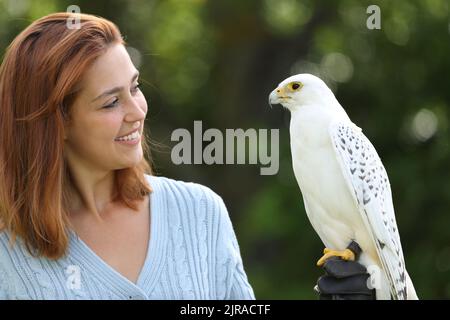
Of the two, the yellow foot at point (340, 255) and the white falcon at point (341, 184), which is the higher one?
the white falcon at point (341, 184)

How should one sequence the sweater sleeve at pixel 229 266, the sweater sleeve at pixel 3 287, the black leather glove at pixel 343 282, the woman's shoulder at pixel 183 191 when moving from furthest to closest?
the woman's shoulder at pixel 183 191, the sweater sleeve at pixel 229 266, the sweater sleeve at pixel 3 287, the black leather glove at pixel 343 282

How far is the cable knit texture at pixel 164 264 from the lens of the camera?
8.39 ft

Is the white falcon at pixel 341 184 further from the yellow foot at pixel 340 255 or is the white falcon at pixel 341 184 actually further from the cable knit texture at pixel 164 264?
the cable knit texture at pixel 164 264

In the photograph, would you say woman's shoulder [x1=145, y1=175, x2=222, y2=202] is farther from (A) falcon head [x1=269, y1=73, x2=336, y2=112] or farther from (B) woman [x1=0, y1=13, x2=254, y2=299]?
(A) falcon head [x1=269, y1=73, x2=336, y2=112]

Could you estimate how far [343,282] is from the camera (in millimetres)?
2355

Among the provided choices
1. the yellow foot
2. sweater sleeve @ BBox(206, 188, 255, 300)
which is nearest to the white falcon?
the yellow foot

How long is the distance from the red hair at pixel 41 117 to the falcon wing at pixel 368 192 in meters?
0.76

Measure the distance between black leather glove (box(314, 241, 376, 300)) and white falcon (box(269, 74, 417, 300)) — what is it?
0.05m

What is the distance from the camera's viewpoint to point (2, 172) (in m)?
2.63

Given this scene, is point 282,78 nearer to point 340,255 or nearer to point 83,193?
point 83,193

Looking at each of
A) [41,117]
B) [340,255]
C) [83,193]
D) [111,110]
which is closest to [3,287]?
[83,193]

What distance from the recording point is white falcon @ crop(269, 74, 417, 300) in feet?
8.04

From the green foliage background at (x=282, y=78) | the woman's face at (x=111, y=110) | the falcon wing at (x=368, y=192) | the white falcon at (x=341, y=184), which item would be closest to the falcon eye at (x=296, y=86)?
the white falcon at (x=341, y=184)

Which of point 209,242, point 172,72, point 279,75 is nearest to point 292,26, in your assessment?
point 279,75
